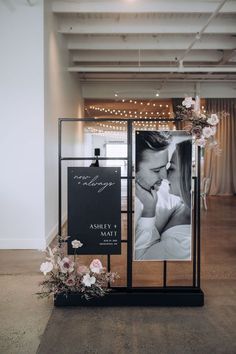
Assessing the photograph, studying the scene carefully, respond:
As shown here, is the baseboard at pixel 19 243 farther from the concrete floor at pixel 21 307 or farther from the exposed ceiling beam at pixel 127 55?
the exposed ceiling beam at pixel 127 55

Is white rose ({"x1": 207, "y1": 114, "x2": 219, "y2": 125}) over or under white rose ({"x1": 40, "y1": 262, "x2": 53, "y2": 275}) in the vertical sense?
over

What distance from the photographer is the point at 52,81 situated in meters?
6.26

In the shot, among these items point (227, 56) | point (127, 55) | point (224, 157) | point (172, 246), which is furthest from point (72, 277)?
point (224, 157)

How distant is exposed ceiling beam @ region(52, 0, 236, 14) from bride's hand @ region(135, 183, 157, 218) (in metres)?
3.84

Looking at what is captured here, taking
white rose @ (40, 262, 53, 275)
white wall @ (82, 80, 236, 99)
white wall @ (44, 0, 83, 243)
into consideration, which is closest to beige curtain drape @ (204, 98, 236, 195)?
white wall @ (82, 80, 236, 99)

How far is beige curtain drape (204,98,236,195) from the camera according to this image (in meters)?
13.4

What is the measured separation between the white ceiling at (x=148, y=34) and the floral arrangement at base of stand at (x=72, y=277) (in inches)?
171

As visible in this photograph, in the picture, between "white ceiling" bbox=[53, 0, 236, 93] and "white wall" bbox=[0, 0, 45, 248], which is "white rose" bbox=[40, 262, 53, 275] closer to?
"white wall" bbox=[0, 0, 45, 248]

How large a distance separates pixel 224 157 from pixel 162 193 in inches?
417

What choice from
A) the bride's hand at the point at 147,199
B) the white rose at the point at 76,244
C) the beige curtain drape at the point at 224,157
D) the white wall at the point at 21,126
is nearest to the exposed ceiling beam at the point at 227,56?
the beige curtain drape at the point at 224,157

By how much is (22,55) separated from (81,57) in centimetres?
421

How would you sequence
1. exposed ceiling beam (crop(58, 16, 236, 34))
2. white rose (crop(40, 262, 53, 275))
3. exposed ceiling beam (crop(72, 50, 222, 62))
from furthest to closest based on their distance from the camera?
exposed ceiling beam (crop(72, 50, 222, 62)), exposed ceiling beam (crop(58, 16, 236, 34)), white rose (crop(40, 262, 53, 275))

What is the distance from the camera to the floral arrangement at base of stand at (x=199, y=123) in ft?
10.8

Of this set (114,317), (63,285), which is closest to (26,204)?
(63,285)
